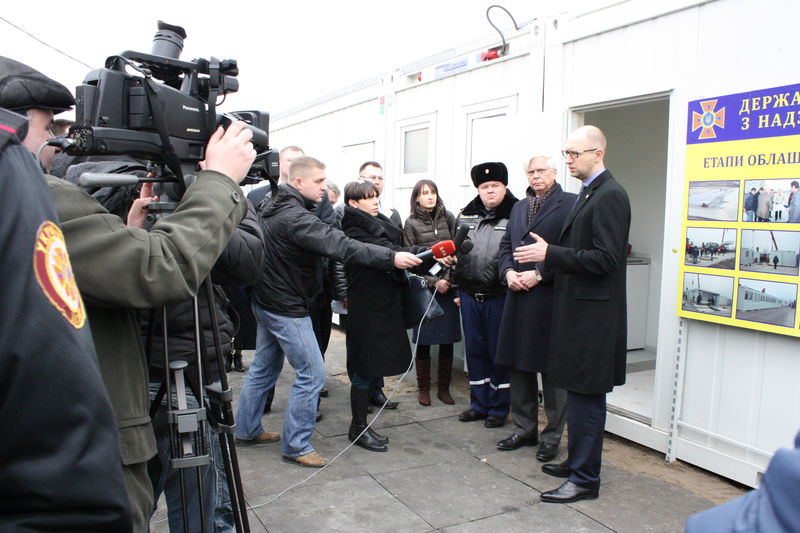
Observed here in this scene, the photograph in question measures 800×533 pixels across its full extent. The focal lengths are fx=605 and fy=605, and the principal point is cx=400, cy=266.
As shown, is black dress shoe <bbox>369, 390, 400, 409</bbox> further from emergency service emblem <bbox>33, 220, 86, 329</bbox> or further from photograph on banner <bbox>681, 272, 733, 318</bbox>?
emergency service emblem <bbox>33, 220, 86, 329</bbox>

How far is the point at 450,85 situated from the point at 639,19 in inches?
89.6

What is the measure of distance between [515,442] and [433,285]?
64.8 inches

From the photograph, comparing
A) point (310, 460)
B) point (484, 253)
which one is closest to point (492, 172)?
point (484, 253)

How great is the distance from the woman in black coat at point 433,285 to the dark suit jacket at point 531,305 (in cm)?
97

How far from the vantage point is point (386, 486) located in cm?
385

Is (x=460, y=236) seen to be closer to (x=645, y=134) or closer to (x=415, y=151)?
(x=415, y=151)

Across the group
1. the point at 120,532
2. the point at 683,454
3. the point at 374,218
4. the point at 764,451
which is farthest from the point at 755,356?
the point at 120,532

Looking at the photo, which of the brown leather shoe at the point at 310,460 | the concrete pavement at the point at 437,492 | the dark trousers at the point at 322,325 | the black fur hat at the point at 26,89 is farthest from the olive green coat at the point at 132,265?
the dark trousers at the point at 322,325

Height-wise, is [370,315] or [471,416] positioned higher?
[370,315]

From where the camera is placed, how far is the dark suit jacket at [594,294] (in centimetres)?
349

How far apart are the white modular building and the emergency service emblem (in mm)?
3754

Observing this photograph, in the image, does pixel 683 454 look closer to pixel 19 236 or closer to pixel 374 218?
pixel 374 218

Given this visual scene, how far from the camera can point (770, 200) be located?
3.49 m

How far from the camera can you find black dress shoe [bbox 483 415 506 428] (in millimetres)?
4930
